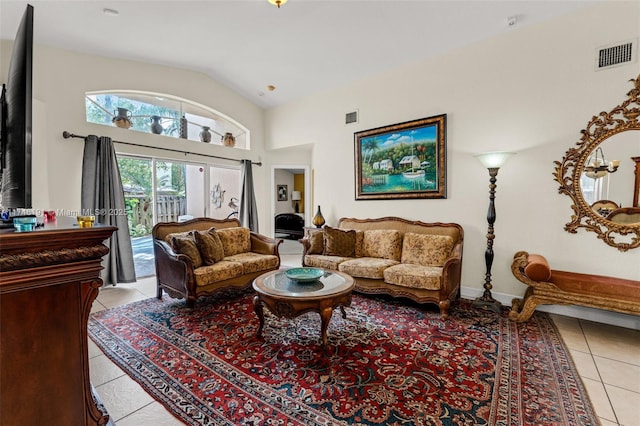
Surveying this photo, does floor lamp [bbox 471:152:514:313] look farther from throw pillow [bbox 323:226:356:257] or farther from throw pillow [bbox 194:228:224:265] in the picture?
throw pillow [bbox 194:228:224:265]

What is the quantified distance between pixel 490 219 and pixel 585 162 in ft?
3.40

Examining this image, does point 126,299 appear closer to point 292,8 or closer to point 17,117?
point 17,117

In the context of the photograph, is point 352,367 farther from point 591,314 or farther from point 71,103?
point 71,103

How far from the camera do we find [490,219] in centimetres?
329

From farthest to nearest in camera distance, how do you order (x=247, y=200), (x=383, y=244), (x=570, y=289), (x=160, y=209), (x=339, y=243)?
(x=247, y=200) < (x=160, y=209) < (x=339, y=243) < (x=383, y=244) < (x=570, y=289)

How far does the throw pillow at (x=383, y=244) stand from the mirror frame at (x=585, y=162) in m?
1.81

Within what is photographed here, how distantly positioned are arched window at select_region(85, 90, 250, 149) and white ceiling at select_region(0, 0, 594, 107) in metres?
0.58

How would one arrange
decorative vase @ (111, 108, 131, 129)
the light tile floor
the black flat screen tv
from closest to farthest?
the black flat screen tv, the light tile floor, decorative vase @ (111, 108, 131, 129)

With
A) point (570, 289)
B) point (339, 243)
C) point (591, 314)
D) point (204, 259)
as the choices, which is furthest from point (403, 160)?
point (204, 259)

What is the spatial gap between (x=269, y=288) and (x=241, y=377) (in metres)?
0.69

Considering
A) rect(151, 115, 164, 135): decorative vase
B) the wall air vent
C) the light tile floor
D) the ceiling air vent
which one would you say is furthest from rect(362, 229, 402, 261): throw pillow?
rect(151, 115, 164, 135): decorative vase

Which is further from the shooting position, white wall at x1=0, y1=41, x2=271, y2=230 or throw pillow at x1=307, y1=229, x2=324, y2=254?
throw pillow at x1=307, y1=229, x2=324, y2=254

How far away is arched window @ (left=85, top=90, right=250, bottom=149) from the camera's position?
4172mm

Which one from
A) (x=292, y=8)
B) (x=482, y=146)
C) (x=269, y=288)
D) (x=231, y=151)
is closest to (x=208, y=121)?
(x=231, y=151)
